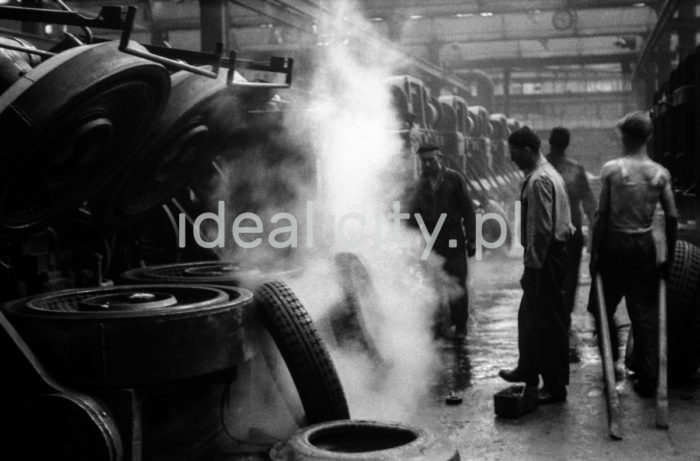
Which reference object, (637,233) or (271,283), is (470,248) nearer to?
→ (637,233)

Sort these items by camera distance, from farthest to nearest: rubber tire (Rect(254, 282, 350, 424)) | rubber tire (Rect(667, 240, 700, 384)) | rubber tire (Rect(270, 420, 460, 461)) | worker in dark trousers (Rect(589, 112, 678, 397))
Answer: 1. rubber tire (Rect(667, 240, 700, 384))
2. worker in dark trousers (Rect(589, 112, 678, 397))
3. rubber tire (Rect(254, 282, 350, 424))
4. rubber tire (Rect(270, 420, 460, 461))

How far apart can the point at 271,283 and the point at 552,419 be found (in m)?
1.80

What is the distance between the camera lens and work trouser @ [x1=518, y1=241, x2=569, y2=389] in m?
4.88

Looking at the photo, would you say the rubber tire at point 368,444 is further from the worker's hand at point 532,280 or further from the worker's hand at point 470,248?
the worker's hand at point 470,248

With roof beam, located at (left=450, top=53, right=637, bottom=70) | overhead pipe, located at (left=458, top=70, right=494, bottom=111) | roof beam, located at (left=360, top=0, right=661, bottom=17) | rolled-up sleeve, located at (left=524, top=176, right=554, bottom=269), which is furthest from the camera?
overhead pipe, located at (left=458, top=70, right=494, bottom=111)

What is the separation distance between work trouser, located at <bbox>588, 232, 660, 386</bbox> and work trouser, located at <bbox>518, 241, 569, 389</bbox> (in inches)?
10.9

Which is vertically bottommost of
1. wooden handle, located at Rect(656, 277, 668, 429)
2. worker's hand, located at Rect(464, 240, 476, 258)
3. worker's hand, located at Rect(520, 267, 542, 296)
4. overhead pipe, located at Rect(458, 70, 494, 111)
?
wooden handle, located at Rect(656, 277, 668, 429)

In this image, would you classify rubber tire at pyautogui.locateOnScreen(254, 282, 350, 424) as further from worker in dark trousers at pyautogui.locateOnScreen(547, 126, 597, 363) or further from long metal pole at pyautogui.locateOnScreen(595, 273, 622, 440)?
worker in dark trousers at pyautogui.locateOnScreen(547, 126, 597, 363)

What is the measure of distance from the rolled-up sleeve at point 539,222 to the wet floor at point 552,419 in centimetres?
92

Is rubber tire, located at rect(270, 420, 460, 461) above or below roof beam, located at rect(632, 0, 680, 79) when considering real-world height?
below

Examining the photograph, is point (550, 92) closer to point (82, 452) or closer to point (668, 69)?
point (668, 69)

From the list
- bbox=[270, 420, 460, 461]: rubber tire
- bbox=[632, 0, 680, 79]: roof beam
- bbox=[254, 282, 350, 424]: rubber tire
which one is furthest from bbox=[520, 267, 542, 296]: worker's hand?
bbox=[632, 0, 680, 79]: roof beam

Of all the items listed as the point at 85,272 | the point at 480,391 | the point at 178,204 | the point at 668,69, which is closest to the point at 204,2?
the point at 178,204

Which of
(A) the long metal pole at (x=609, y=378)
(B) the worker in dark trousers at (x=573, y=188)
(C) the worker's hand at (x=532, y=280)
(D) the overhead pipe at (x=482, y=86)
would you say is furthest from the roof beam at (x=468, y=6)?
(A) the long metal pole at (x=609, y=378)
